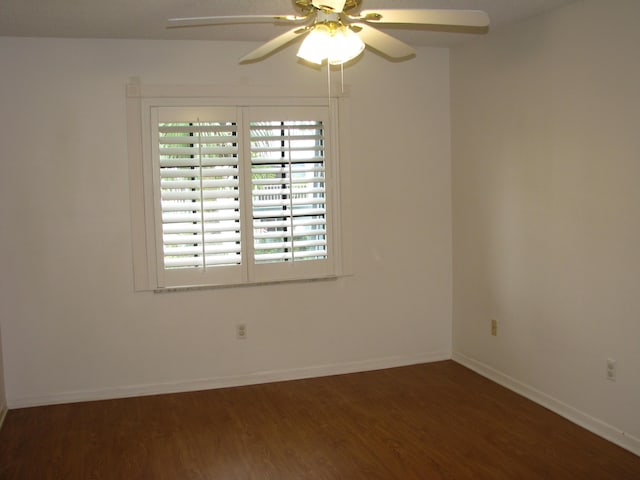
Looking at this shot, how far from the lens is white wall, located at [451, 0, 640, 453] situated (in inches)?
123

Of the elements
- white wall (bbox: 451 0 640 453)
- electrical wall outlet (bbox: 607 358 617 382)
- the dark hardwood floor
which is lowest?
the dark hardwood floor

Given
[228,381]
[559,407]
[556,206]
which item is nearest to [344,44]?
[556,206]

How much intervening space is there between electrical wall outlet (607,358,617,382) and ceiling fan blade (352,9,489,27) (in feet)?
6.52

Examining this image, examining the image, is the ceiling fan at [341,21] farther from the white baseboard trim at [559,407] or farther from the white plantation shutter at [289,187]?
the white baseboard trim at [559,407]

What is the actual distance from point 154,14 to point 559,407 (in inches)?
130

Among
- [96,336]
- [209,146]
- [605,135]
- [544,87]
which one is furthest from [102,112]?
[605,135]

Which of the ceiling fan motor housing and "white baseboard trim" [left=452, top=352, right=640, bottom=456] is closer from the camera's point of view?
the ceiling fan motor housing

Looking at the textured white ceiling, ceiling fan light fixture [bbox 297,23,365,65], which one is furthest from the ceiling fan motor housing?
the textured white ceiling

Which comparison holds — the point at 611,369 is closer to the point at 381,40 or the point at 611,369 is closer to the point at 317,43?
the point at 381,40

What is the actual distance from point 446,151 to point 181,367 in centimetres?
256

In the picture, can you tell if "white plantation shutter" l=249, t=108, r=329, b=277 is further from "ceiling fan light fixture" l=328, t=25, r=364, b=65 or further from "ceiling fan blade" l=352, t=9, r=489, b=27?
"ceiling fan blade" l=352, t=9, r=489, b=27

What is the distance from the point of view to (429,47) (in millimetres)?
4539

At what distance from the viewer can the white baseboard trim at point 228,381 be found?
13.1 feet

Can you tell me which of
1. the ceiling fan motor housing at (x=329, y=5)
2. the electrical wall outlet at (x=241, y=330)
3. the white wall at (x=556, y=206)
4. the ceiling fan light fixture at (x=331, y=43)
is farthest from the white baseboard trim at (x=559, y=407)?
the ceiling fan motor housing at (x=329, y=5)
